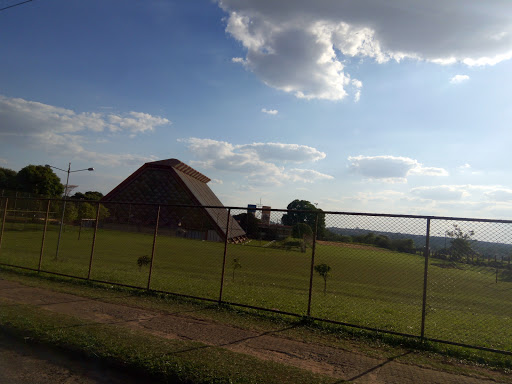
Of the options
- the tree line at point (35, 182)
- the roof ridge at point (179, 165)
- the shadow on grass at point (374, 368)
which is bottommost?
the shadow on grass at point (374, 368)

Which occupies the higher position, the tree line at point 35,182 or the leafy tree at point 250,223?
the tree line at point 35,182

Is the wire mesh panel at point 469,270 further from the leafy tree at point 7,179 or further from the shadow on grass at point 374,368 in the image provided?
the leafy tree at point 7,179

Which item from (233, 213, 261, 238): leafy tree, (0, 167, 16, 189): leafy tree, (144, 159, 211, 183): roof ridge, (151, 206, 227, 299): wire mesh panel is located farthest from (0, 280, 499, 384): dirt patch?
(0, 167, 16, 189): leafy tree

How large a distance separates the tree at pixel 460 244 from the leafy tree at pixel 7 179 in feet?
267

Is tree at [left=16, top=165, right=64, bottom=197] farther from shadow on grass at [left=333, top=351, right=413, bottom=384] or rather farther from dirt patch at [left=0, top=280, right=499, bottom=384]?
shadow on grass at [left=333, top=351, right=413, bottom=384]

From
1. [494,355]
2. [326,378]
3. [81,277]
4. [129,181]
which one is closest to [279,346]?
[326,378]

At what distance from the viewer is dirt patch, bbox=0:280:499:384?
166 inches

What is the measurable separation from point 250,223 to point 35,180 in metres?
72.4

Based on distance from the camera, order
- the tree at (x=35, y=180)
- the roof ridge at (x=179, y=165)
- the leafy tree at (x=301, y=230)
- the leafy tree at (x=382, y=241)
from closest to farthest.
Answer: the leafy tree at (x=382, y=241) → the leafy tree at (x=301, y=230) → the roof ridge at (x=179, y=165) → the tree at (x=35, y=180)

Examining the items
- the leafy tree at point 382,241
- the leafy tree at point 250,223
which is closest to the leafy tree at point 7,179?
the leafy tree at point 250,223

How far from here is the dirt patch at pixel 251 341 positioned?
4211 mm

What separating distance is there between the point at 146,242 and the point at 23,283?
19.1m

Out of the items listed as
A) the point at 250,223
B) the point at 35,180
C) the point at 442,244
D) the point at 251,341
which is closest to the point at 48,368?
the point at 251,341

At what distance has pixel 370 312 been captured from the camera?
307 inches
